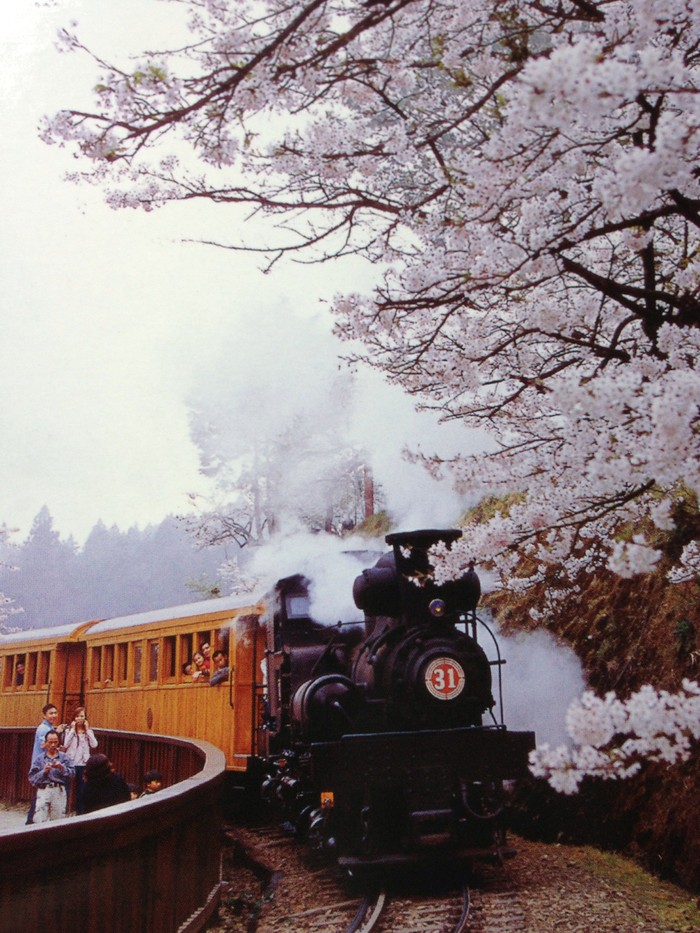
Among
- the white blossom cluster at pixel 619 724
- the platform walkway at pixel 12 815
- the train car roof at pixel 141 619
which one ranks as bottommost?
the platform walkway at pixel 12 815

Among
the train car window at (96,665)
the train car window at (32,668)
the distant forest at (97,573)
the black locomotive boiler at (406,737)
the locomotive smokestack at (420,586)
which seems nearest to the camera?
the black locomotive boiler at (406,737)

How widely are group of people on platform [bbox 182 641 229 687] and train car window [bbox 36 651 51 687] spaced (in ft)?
18.4

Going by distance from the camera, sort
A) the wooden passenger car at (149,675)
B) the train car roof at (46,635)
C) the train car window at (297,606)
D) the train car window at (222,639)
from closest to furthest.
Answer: the train car window at (297,606) → the wooden passenger car at (149,675) → the train car window at (222,639) → the train car roof at (46,635)

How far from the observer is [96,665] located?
1526 centimetres

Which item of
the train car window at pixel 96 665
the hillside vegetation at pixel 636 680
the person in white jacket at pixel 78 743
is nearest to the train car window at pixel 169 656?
the person in white jacket at pixel 78 743

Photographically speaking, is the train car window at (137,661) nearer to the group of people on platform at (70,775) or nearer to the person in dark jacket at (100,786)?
the group of people on platform at (70,775)

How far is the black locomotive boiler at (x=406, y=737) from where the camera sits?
23.2 ft

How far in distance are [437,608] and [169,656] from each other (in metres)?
5.98

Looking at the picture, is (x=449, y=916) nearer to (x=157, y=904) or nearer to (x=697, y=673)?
(x=157, y=904)

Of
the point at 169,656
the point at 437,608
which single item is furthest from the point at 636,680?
the point at 169,656

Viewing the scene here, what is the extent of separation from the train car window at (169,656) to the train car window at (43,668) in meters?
4.91

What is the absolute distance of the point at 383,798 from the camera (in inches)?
281

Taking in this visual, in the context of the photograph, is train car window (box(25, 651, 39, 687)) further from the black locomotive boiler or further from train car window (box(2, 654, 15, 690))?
the black locomotive boiler

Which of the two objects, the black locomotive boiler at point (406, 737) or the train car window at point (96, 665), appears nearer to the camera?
the black locomotive boiler at point (406, 737)
